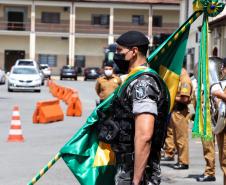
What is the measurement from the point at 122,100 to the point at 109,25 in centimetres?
6503

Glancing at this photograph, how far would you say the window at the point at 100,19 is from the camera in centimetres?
6981

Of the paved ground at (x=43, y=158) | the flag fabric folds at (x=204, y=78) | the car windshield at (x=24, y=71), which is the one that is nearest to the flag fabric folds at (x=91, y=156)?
the flag fabric folds at (x=204, y=78)

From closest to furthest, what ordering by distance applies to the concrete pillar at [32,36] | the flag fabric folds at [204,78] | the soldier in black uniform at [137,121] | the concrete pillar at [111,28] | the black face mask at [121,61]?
the soldier in black uniform at [137,121] < the black face mask at [121,61] < the flag fabric folds at [204,78] < the concrete pillar at [32,36] < the concrete pillar at [111,28]

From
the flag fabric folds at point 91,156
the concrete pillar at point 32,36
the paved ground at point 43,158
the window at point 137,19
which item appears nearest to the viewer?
the flag fabric folds at point 91,156

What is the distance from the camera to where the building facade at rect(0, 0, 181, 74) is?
67.8m

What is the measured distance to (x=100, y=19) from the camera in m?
69.9

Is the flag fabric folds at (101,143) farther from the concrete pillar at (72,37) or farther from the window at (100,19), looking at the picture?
the window at (100,19)

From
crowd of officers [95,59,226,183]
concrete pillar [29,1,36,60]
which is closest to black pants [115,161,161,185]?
crowd of officers [95,59,226,183]

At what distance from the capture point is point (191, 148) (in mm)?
13375

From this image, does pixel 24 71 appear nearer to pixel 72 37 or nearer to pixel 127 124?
pixel 72 37

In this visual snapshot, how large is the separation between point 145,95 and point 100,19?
66.2 meters

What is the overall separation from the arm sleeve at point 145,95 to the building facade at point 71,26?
63417mm

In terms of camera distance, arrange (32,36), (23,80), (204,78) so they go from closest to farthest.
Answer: (204,78) < (23,80) < (32,36)

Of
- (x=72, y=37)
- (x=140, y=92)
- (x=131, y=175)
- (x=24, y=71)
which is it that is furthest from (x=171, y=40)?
(x=72, y=37)
